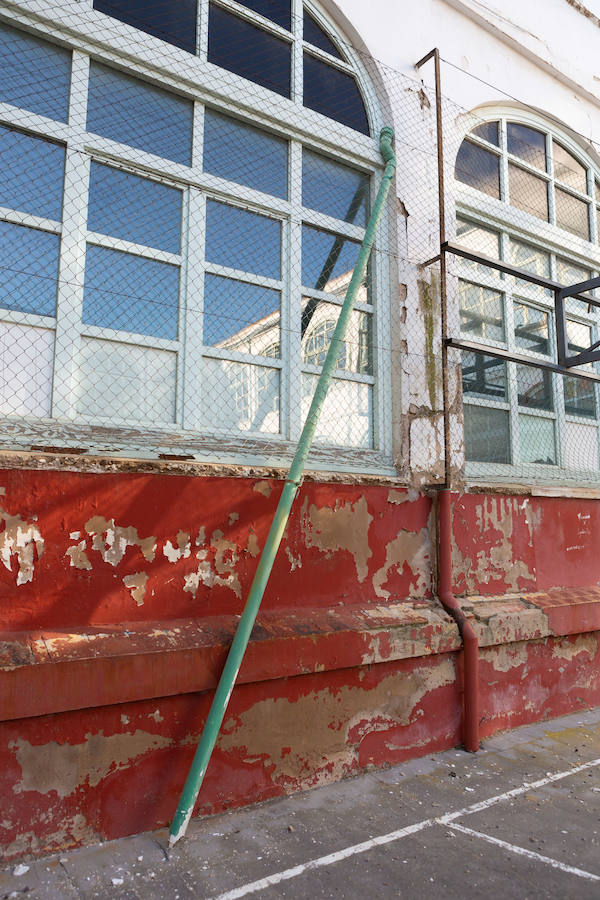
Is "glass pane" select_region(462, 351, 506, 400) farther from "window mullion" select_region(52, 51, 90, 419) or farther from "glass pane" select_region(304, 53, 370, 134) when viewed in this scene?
"window mullion" select_region(52, 51, 90, 419)

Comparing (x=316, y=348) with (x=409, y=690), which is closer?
(x=409, y=690)

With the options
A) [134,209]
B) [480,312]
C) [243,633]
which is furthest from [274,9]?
[243,633]

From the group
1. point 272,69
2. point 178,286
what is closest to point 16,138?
point 178,286

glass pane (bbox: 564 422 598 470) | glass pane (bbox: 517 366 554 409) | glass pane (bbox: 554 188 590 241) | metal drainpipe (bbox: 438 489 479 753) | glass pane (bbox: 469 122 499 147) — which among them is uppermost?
glass pane (bbox: 469 122 499 147)

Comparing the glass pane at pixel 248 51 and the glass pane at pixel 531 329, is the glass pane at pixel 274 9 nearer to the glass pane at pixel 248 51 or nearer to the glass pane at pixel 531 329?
the glass pane at pixel 248 51

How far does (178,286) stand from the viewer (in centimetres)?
355

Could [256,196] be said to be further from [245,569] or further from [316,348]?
[245,569]

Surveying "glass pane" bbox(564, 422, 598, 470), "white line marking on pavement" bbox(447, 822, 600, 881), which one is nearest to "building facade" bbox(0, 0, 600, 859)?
"glass pane" bbox(564, 422, 598, 470)

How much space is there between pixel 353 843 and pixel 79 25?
170 inches

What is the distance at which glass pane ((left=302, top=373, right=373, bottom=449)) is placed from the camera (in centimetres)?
399

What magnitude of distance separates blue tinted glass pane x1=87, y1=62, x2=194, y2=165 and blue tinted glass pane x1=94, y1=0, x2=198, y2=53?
334 mm

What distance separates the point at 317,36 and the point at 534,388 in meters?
3.27

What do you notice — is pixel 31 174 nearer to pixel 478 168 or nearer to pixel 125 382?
pixel 125 382

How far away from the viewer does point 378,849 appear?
259 cm
